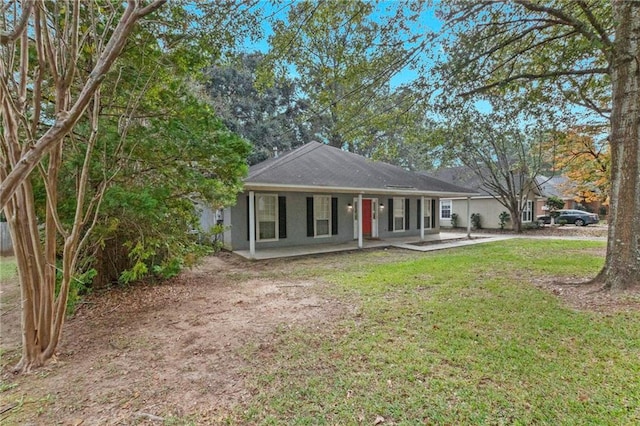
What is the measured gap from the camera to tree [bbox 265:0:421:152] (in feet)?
17.9

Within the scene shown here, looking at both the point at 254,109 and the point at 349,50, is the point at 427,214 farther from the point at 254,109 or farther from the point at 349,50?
the point at 254,109

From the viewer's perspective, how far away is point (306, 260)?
947 centimetres

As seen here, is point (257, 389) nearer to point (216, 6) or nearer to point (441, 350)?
point (441, 350)

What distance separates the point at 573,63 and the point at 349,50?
4814mm

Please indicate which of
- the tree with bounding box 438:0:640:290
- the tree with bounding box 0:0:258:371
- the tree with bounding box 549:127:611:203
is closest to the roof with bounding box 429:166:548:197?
the tree with bounding box 549:127:611:203

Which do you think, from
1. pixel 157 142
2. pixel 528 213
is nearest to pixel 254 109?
pixel 157 142

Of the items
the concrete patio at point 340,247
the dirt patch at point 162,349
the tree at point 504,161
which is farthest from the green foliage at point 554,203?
the dirt patch at point 162,349

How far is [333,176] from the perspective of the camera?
1144cm

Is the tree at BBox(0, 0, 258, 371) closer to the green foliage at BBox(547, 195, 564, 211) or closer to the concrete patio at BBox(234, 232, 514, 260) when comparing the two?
the concrete patio at BBox(234, 232, 514, 260)

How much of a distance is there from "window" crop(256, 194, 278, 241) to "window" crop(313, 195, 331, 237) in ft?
5.45

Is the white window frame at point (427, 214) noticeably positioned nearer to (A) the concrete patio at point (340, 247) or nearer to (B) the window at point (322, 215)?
(A) the concrete patio at point (340, 247)

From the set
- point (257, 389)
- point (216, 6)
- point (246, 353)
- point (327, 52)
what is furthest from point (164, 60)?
point (257, 389)

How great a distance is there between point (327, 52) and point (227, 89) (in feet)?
58.9

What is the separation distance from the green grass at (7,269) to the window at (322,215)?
8.50m
